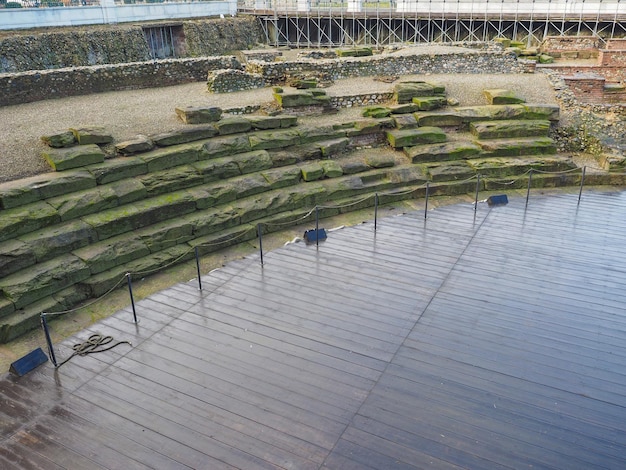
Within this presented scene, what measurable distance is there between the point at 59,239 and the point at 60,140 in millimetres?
2790

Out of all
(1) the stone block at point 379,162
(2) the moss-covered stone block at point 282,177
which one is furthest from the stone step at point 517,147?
(2) the moss-covered stone block at point 282,177

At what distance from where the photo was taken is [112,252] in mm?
9188

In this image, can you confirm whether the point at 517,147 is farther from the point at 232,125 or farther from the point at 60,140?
the point at 60,140

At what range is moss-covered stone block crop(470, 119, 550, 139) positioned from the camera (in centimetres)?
1409

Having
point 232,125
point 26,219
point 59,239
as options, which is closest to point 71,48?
point 232,125

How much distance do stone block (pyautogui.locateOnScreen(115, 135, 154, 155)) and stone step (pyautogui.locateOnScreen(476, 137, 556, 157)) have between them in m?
8.15

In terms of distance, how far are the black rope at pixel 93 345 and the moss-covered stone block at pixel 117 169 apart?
152 inches

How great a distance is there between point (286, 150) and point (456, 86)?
722cm

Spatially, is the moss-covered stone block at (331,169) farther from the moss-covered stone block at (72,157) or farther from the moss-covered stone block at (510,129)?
the moss-covered stone block at (72,157)

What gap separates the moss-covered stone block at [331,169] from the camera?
1232 cm

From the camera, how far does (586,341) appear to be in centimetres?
714

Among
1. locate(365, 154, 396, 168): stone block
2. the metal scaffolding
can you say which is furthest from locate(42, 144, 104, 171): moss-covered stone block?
the metal scaffolding

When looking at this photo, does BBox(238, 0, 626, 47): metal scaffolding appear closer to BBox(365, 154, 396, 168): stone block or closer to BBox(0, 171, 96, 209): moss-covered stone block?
BBox(365, 154, 396, 168): stone block

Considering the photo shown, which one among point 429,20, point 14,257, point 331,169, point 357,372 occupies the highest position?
point 429,20
